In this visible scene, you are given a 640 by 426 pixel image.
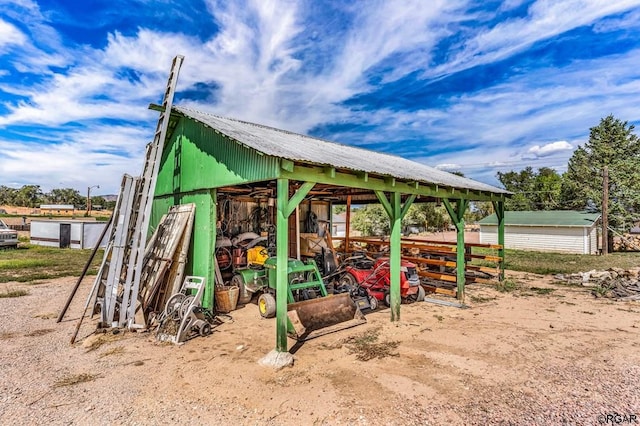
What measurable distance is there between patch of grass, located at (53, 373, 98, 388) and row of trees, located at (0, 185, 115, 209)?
252 ft

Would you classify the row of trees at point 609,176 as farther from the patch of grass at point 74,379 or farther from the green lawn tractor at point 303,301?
the patch of grass at point 74,379

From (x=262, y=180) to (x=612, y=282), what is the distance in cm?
1025

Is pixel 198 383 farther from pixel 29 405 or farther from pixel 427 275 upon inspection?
pixel 427 275

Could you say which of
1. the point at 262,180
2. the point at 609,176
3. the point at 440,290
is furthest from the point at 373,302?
the point at 609,176

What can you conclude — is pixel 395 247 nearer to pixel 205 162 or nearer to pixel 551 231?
pixel 205 162

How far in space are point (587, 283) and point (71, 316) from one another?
13.6 meters

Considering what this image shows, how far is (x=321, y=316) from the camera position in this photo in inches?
232

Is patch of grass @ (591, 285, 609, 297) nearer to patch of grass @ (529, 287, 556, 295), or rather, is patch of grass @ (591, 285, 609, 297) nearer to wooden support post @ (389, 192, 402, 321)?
patch of grass @ (529, 287, 556, 295)

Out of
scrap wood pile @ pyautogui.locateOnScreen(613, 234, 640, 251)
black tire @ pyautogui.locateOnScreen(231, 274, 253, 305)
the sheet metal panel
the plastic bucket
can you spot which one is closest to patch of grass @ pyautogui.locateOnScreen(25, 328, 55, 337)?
the plastic bucket

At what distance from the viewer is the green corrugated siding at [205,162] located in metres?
5.49

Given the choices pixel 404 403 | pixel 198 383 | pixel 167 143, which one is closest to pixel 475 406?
pixel 404 403

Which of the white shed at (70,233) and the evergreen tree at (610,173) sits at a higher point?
the evergreen tree at (610,173)

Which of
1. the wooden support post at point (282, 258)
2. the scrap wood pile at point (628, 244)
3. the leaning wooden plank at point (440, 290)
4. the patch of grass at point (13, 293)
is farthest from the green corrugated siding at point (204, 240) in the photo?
the scrap wood pile at point (628, 244)

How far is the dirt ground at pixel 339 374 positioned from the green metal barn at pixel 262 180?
885 mm
